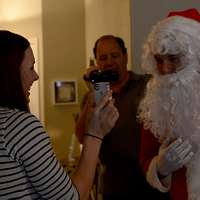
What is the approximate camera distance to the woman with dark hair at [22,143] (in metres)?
0.88

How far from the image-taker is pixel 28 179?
2.97 feet

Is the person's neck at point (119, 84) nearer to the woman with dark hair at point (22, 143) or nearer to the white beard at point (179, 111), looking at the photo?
the white beard at point (179, 111)

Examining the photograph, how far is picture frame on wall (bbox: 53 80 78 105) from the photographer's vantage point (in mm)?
3719

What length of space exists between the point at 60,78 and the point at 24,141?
2.89m

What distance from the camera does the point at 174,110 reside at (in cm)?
136

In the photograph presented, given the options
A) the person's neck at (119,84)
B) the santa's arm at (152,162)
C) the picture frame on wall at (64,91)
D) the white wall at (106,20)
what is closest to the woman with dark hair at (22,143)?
the santa's arm at (152,162)

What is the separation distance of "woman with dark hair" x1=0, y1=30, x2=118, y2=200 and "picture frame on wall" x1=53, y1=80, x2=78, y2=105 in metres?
2.75

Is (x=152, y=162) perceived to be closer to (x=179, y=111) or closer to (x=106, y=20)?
(x=179, y=111)

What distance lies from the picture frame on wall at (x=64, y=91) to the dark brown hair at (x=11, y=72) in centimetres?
278

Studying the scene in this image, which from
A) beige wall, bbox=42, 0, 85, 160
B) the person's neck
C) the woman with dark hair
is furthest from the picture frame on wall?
the woman with dark hair

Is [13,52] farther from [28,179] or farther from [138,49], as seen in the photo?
[138,49]

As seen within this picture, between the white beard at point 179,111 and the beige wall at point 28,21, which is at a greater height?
the beige wall at point 28,21

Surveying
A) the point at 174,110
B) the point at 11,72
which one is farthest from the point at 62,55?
the point at 11,72

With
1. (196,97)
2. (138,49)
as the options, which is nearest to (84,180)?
(196,97)
